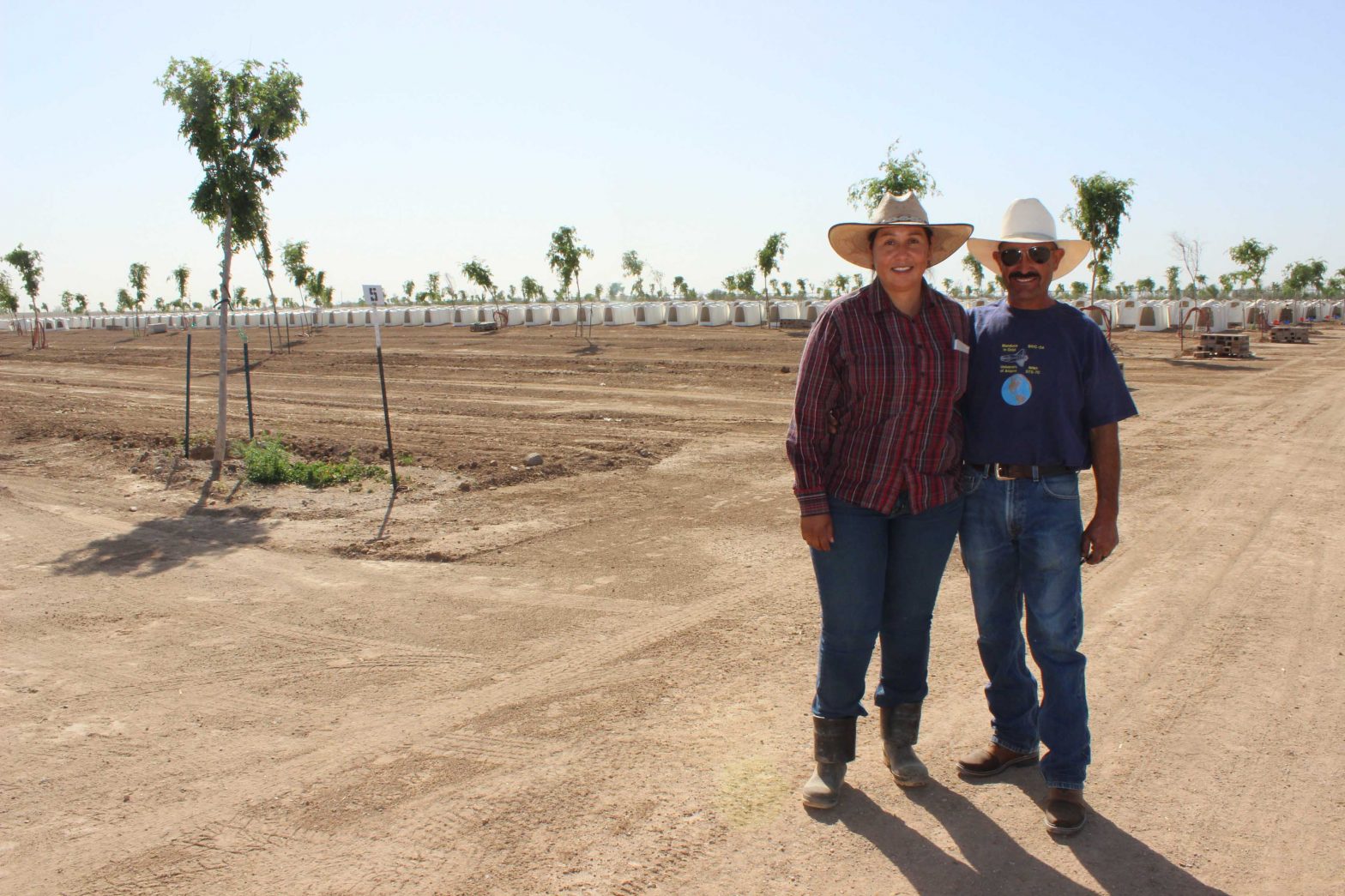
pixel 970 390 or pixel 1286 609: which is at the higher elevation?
pixel 970 390

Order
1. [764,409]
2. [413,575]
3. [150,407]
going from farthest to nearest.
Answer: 1. [150,407]
2. [764,409]
3. [413,575]

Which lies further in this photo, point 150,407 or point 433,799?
point 150,407

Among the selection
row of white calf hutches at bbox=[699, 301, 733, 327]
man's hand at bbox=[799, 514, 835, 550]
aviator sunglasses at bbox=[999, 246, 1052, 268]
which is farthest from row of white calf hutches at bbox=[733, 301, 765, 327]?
man's hand at bbox=[799, 514, 835, 550]

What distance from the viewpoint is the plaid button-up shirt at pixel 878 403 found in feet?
10.5

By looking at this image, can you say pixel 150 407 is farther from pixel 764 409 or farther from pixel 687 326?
pixel 687 326

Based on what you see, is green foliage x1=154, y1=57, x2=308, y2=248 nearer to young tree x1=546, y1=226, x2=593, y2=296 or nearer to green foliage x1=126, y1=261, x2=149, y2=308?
young tree x1=546, y1=226, x2=593, y2=296

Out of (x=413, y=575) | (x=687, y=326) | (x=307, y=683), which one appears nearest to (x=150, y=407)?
(x=413, y=575)

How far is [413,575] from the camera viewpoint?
266 inches

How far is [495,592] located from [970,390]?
3.80 metres

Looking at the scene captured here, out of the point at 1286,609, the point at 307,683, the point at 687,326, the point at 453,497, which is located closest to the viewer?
the point at 307,683

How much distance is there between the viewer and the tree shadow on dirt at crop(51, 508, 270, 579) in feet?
23.3

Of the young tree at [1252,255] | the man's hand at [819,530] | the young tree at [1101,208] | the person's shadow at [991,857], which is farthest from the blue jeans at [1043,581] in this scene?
the young tree at [1252,255]

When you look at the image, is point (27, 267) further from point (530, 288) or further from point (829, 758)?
point (829, 758)

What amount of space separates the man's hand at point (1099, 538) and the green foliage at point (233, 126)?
9.90 meters
